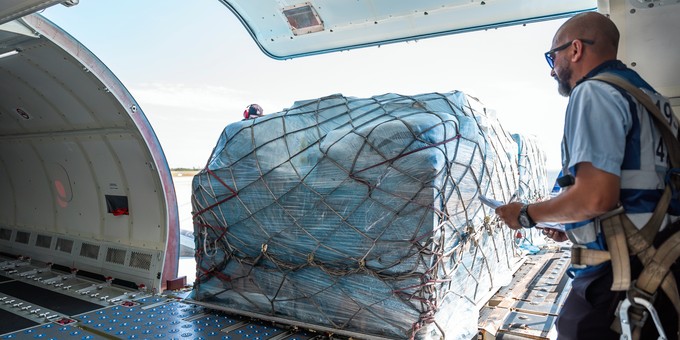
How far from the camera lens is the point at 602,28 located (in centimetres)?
207

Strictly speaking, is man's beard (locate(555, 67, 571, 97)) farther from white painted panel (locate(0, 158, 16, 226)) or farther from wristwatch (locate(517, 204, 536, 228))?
white painted panel (locate(0, 158, 16, 226))

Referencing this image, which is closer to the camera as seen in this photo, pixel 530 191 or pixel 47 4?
pixel 47 4

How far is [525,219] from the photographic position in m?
2.14

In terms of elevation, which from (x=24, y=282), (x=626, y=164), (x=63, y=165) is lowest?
(x=24, y=282)

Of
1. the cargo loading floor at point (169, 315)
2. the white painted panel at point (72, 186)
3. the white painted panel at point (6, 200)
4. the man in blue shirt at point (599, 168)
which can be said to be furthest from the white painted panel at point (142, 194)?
the man in blue shirt at point (599, 168)

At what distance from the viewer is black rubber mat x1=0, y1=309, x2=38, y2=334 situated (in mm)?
4301

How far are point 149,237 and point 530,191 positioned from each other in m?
5.12

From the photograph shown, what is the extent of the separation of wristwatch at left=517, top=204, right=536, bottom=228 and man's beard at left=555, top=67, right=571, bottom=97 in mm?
601

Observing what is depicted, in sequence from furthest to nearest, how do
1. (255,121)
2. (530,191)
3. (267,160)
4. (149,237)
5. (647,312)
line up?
(530,191) < (149,237) < (255,121) < (267,160) < (647,312)

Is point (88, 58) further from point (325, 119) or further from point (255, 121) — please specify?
point (325, 119)

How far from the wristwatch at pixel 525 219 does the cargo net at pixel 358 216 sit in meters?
1.29

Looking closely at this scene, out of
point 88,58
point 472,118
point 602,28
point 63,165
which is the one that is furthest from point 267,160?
point 63,165

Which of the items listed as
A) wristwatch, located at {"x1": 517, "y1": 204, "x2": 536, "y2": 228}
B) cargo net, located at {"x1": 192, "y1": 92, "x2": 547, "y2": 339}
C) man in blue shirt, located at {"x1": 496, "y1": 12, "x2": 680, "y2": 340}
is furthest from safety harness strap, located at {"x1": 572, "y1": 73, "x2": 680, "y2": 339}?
cargo net, located at {"x1": 192, "y1": 92, "x2": 547, "y2": 339}

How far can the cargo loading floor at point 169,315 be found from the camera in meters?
3.90
